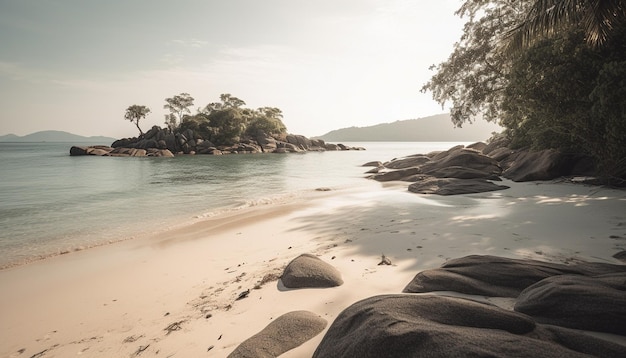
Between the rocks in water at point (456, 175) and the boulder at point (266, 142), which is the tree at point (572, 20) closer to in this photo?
the rocks in water at point (456, 175)

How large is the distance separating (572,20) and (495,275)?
10.2 meters

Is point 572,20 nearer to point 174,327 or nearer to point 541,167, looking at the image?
point 541,167

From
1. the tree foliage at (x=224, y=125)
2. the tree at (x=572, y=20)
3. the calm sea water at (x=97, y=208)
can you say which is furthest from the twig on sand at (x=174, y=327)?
the tree foliage at (x=224, y=125)

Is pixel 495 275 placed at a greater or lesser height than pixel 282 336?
greater

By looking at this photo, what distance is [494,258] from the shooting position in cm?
441

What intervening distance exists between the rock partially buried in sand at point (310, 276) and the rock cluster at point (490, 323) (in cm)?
177

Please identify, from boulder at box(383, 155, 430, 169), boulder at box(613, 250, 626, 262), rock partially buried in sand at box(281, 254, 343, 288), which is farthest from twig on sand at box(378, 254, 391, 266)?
boulder at box(383, 155, 430, 169)

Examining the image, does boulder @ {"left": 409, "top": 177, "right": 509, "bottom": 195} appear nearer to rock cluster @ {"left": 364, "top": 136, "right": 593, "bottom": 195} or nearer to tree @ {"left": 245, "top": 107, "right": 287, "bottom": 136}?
rock cluster @ {"left": 364, "top": 136, "right": 593, "bottom": 195}

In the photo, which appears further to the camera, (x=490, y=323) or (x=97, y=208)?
(x=97, y=208)

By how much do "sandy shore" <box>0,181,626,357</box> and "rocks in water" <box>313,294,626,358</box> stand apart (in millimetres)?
882

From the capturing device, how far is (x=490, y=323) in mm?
2436

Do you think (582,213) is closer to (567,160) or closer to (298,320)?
(298,320)

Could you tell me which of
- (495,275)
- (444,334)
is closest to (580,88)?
(495,275)

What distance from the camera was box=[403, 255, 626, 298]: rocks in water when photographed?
3.77m
